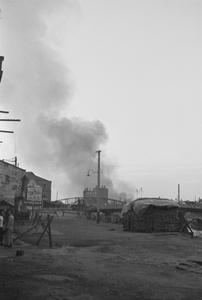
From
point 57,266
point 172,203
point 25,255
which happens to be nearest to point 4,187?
point 172,203

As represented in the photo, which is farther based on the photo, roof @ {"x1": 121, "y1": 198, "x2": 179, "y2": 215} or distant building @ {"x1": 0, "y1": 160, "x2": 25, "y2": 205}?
distant building @ {"x1": 0, "y1": 160, "x2": 25, "y2": 205}

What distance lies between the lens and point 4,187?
2789 cm

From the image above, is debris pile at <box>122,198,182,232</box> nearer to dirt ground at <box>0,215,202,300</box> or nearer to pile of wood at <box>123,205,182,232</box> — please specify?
pile of wood at <box>123,205,182,232</box>

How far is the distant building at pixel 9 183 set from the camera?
2767cm

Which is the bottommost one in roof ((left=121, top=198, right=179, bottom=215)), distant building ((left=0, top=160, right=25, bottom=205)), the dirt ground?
the dirt ground

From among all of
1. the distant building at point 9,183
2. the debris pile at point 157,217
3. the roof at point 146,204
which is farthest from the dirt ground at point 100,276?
the distant building at point 9,183

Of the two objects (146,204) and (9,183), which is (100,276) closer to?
(146,204)

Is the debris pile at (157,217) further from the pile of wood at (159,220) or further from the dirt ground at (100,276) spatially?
the dirt ground at (100,276)

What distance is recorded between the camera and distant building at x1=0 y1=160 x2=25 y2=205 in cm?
2767

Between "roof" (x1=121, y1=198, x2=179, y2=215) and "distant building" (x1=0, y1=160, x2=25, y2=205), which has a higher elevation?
"distant building" (x1=0, y1=160, x2=25, y2=205)

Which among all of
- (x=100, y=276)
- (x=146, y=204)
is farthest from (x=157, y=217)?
(x=100, y=276)

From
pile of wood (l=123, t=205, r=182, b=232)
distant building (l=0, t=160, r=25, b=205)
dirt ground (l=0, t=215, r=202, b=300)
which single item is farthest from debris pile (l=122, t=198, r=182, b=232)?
dirt ground (l=0, t=215, r=202, b=300)

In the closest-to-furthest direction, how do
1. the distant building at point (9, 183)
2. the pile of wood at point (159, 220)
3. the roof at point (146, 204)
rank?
1. the roof at point (146, 204)
2. the pile of wood at point (159, 220)
3. the distant building at point (9, 183)

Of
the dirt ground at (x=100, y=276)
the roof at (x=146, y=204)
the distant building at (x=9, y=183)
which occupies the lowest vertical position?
the dirt ground at (x=100, y=276)
